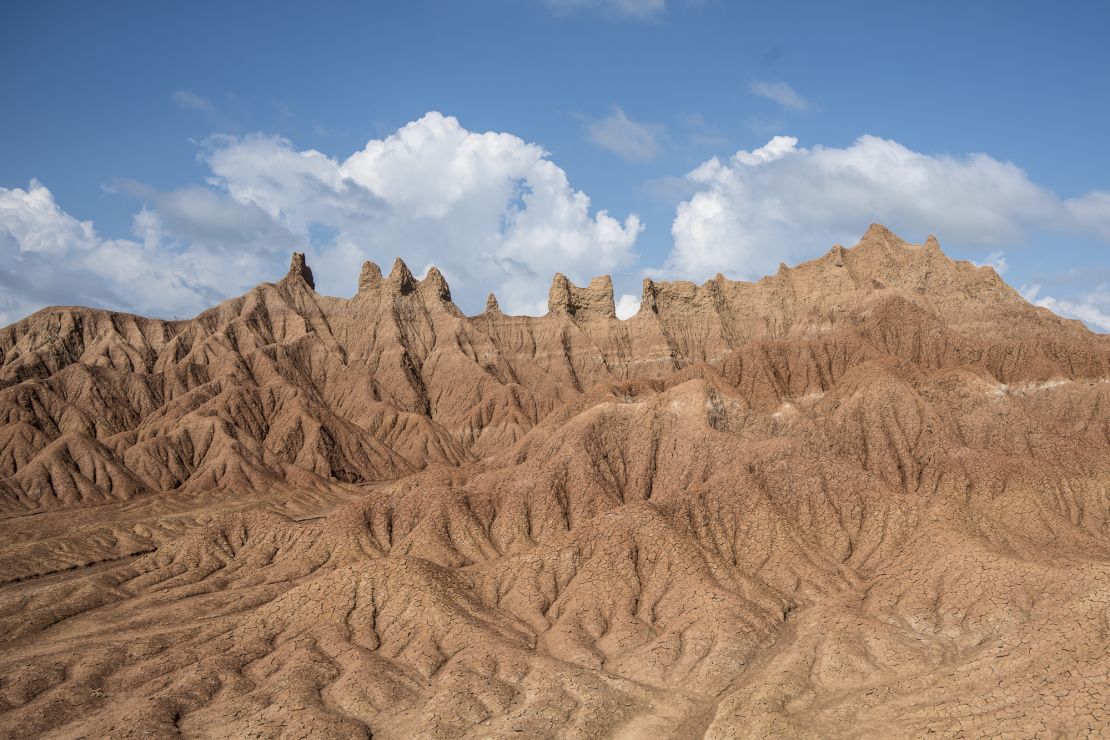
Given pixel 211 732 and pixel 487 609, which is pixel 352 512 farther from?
pixel 211 732

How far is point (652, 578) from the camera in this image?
229ft

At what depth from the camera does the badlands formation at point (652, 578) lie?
164 feet

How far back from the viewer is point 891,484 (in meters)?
93.8

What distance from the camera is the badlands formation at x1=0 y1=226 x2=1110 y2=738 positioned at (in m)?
50.1

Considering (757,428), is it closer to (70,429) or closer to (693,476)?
(693,476)

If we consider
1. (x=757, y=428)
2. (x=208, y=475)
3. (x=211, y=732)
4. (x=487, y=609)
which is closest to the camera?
(x=211, y=732)

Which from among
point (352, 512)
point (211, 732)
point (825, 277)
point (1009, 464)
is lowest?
point (211, 732)

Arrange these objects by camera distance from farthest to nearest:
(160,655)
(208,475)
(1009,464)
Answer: (208,475) → (1009,464) → (160,655)

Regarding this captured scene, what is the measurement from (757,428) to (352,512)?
153ft

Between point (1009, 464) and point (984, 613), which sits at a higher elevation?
point (1009, 464)

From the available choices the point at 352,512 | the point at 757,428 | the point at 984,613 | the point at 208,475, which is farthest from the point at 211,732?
the point at 208,475

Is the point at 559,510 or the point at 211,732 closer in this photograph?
the point at 211,732

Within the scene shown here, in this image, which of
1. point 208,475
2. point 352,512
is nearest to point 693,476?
point 352,512

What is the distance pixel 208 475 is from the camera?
5989 inches
